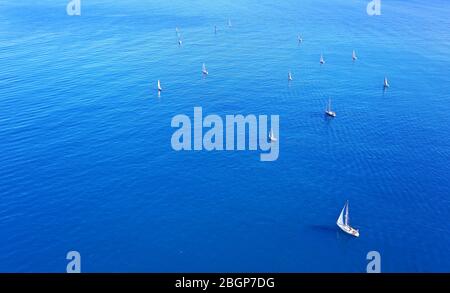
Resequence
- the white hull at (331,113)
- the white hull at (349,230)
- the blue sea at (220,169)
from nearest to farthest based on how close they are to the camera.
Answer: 1. the blue sea at (220,169)
2. the white hull at (349,230)
3. the white hull at (331,113)

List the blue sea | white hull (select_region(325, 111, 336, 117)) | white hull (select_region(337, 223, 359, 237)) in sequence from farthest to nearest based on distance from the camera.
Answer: white hull (select_region(325, 111, 336, 117)) < white hull (select_region(337, 223, 359, 237)) < the blue sea

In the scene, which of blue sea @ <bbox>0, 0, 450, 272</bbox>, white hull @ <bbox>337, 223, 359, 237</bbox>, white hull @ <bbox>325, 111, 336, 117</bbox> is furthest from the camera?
white hull @ <bbox>325, 111, 336, 117</bbox>

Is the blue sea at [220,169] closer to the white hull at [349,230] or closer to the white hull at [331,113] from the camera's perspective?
the white hull at [349,230]

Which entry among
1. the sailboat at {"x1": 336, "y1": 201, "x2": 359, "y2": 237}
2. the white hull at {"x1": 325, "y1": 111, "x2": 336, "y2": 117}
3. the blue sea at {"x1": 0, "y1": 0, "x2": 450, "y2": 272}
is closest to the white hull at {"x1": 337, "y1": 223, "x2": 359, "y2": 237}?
the sailboat at {"x1": 336, "y1": 201, "x2": 359, "y2": 237}

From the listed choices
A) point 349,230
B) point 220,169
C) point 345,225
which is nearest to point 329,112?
point 220,169

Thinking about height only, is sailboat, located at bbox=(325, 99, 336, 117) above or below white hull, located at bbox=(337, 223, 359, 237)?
above

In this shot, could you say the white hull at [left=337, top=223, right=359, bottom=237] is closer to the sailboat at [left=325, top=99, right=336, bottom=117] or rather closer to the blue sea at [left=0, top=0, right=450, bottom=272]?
A: the blue sea at [left=0, top=0, right=450, bottom=272]

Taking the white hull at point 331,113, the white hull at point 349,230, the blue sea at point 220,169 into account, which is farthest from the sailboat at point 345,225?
the white hull at point 331,113

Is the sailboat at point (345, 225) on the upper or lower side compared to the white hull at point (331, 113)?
lower

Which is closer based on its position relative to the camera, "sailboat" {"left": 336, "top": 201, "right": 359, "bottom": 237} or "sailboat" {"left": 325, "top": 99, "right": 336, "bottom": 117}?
"sailboat" {"left": 336, "top": 201, "right": 359, "bottom": 237}
